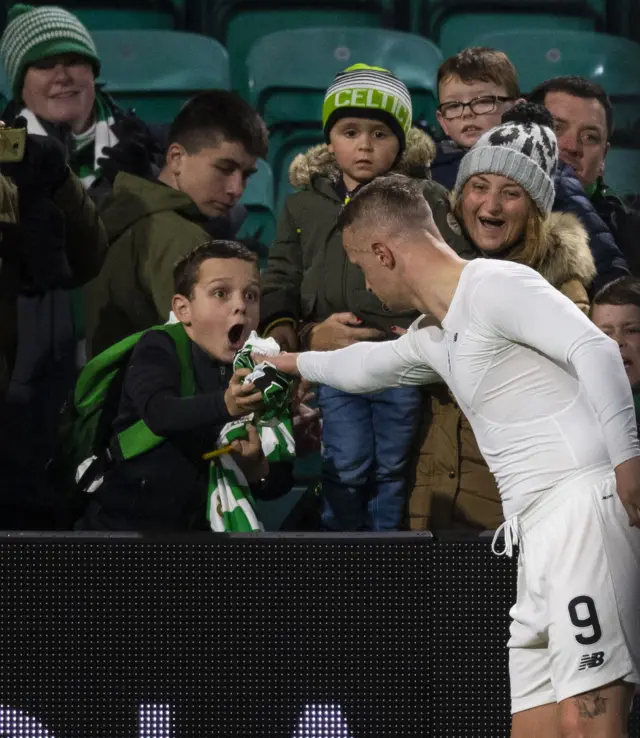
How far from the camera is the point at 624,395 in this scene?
2.26 metres

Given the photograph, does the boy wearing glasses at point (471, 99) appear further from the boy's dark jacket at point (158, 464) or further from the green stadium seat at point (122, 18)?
the green stadium seat at point (122, 18)

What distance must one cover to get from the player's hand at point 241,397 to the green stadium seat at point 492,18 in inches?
66.3

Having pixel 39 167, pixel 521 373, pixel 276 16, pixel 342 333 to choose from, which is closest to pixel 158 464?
pixel 342 333

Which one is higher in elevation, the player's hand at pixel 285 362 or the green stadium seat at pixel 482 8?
the green stadium seat at pixel 482 8

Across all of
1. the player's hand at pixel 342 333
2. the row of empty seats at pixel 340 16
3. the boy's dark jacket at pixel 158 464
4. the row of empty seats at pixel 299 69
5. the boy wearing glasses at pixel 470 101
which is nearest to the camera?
the boy's dark jacket at pixel 158 464

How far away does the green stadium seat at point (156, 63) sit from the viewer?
4.17m

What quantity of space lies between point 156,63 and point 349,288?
1.30 meters

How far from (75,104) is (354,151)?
0.82m

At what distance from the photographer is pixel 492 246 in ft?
10.5

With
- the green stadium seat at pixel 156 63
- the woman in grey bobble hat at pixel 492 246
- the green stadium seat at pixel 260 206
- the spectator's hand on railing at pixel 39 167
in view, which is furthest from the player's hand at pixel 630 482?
the green stadium seat at pixel 156 63

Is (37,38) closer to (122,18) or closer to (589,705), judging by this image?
(122,18)

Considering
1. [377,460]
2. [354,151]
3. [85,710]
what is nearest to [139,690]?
[85,710]

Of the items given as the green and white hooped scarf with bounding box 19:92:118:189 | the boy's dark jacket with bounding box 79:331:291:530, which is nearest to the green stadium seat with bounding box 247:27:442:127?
the green and white hooped scarf with bounding box 19:92:118:189

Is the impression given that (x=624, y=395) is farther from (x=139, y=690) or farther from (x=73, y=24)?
(x=73, y=24)
